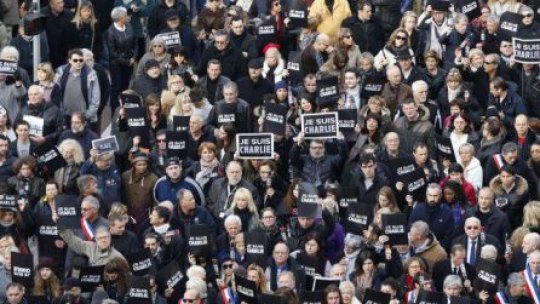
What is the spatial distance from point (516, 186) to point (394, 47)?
12.5 ft

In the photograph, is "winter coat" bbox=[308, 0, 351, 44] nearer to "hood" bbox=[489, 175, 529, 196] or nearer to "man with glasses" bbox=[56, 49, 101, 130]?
"man with glasses" bbox=[56, 49, 101, 130]

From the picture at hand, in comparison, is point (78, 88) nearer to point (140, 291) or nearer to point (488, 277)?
point (140, 291)

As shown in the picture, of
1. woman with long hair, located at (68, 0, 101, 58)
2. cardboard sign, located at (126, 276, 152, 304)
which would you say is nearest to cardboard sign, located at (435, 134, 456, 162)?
cardboard sign, located at (126, 276, 152, 304)

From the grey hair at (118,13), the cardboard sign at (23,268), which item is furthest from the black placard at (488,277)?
the grey hair at (118,13)

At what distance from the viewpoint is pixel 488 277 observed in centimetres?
2642

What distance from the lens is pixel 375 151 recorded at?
95.7ft

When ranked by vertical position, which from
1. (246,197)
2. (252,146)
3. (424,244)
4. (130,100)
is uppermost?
(130,100)

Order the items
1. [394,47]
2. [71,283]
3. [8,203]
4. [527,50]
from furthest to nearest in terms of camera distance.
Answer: [394,47] < [527,50] < [8,203] < [71,283]

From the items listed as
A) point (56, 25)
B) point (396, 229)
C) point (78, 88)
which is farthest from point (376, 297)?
point (56, 25)

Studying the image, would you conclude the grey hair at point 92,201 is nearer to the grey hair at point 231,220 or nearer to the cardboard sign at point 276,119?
the grey hair at point 231,220

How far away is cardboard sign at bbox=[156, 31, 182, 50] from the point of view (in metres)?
31.5

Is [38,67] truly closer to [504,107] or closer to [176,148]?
[176,148]

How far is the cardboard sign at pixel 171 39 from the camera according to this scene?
31.5 m

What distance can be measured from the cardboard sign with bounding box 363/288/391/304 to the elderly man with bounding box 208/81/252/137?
4229 mm
